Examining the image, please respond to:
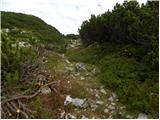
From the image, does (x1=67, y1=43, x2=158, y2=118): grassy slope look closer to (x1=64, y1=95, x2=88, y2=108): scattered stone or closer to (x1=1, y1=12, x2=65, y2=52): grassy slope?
(x1=64, y1=95, x2=88, y2=108): scattered stone

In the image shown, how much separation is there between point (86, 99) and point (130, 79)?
1.97m

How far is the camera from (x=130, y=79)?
12.6 metres

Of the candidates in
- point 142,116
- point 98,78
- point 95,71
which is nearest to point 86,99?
point 142,116

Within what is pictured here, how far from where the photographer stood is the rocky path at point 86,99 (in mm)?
10562

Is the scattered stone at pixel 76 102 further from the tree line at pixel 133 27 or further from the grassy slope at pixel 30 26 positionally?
the grassy slope at pixel 30 26

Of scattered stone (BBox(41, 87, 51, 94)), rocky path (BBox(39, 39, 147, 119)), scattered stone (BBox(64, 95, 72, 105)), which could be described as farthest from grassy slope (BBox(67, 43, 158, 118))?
scattered stone (BBox(41, 87, 51, 94))

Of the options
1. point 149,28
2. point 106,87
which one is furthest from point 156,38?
point 106,87

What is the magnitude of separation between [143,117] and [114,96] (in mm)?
1646

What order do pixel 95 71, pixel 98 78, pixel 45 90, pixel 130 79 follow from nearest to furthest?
pixel 45 90 < pixel 130 79 < pixel 98 78 < pixel 95 71

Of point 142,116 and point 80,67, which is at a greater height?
point 80,67

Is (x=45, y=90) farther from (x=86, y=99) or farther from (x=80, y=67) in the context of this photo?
(x=80, y=67)

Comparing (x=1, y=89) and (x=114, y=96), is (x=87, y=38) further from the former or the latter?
(x=1, y=89)

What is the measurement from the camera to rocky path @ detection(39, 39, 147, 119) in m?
10.6

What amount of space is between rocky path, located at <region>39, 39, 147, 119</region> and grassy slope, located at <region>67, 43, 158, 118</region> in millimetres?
265
